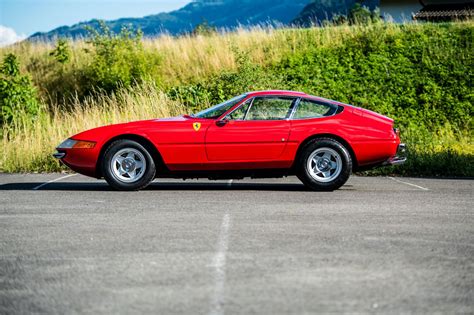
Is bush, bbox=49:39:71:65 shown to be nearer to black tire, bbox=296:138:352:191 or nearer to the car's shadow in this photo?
the car's shadow

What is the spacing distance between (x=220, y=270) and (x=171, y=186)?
22.0 feet

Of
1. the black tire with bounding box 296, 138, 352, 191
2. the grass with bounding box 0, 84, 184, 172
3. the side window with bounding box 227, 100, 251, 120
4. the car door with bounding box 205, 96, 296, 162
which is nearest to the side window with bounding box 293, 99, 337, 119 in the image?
the car door with bounding box 205, 96, 296, 162

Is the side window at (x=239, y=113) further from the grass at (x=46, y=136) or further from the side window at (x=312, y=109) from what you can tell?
the grass at (x=46, y=136)

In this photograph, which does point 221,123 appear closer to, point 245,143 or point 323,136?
point 245,143

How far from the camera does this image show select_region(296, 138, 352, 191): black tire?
436 inches

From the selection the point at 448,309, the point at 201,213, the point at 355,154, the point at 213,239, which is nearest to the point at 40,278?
the point at 213,239

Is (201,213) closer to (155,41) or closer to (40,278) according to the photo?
(40,278)

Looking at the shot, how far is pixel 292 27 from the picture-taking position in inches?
1220

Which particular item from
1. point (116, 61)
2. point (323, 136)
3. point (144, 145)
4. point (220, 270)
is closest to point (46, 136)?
point (144, 145)

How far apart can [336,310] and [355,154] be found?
6.53 metres

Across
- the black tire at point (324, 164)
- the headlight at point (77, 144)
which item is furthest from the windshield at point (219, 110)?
the headlight at point (77, 144)

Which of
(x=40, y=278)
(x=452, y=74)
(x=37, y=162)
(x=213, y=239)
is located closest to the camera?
(x=40, y=278)

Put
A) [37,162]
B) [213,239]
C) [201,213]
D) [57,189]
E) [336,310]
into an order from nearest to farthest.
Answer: [336,310] < [213,239] < [201,213] < [57,189] < [37,162]

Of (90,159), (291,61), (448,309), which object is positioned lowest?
(448,309)
